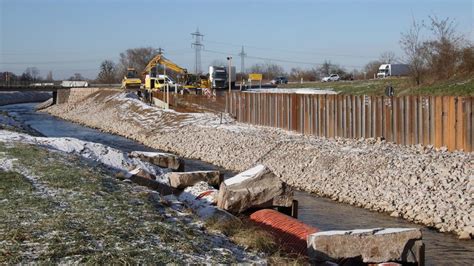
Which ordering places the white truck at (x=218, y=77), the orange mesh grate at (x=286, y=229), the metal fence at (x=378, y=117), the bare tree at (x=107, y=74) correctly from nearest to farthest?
the orange mesh grate at (x=286, y=229) → the metal fence at (x=378, y=117) → the white truck at (x=218, y=77) → the bare tree at (x=107, y=74)

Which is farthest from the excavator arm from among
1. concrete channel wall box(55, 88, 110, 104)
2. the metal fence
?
the metal fence

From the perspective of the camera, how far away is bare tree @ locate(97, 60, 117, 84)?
139125 mm

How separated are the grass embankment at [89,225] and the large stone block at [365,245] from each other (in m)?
1.48

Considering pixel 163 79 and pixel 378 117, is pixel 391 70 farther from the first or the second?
pixel 378 117

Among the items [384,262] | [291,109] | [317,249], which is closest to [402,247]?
[384,262]

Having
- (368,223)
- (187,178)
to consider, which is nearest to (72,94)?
(187,178)

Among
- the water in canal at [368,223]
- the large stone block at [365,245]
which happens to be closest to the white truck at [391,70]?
the water in canal at [368,223]

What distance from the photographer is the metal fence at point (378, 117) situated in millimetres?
18797

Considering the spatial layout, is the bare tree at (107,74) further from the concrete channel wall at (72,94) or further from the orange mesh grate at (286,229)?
the orange mesh grate at (286,229)

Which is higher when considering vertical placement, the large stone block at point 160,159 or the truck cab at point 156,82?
the truck cab at point 156,82

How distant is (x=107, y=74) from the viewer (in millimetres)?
143625

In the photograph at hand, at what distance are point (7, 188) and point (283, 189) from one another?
5482 mm

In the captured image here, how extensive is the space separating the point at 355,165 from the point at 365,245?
1058cm

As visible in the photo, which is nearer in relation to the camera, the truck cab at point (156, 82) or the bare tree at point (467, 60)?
the bare tree at point (467, 60)
